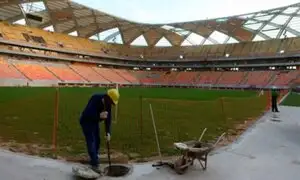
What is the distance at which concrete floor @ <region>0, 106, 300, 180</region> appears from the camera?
6.08m

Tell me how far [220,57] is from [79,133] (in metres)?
75.6

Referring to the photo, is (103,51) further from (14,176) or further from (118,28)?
(14,176)

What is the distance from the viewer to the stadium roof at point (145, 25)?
59.9 m

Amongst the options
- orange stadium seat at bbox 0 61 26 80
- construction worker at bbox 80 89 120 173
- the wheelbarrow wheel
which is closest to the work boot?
construction worker at bbox 80 89 120 173

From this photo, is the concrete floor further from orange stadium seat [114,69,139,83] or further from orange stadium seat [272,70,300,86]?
orange stadium seat [114,69,139,83]

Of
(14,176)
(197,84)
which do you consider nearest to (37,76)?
(197,84)

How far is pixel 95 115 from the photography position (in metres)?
6.46

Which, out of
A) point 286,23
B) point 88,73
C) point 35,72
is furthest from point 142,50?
point 286,23

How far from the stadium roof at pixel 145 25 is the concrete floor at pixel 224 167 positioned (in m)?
51.2

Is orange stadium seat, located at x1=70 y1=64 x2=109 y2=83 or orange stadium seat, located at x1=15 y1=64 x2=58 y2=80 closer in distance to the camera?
orange stadium seat, located at x1=15 y1=64 x2=58 y2=80

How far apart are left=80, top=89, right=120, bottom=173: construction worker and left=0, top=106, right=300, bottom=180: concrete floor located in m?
0.57

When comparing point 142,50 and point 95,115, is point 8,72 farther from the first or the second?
point 95,115

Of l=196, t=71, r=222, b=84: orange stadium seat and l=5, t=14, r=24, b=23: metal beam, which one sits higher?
l=5, t=14, r=24, b=23: metal beam

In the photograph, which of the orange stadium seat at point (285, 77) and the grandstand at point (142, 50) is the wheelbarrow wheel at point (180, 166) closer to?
the grandstand at point (142, 50)
